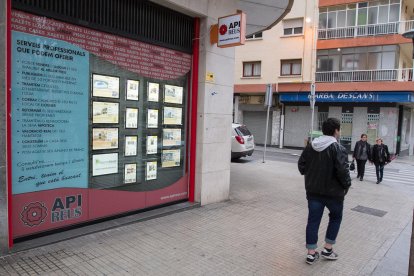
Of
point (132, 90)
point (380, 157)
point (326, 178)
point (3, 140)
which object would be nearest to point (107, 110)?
point (132, 90)

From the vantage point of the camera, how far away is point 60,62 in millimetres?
4730

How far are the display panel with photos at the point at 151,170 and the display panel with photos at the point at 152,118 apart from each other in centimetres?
67

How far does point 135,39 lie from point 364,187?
8.16m

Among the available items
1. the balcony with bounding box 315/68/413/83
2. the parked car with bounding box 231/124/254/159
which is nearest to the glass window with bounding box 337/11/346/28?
the balcony with bounding box 315/68/413/83

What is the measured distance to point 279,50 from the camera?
982 inches

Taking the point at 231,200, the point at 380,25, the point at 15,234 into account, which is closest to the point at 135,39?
the point at 15,234

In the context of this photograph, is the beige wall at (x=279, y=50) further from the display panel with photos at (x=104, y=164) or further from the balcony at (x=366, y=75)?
the display panel with photos at (x=104, y=164)

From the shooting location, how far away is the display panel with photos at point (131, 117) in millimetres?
5715

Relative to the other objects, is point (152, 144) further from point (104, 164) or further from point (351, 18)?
point (351, 18)

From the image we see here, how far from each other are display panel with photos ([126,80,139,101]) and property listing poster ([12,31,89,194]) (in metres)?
0.78

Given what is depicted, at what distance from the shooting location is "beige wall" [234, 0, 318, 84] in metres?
23.7

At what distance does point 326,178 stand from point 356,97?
1932 cm

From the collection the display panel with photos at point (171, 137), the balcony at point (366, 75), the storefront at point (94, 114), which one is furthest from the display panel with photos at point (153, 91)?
the balcony at point (366, 75)

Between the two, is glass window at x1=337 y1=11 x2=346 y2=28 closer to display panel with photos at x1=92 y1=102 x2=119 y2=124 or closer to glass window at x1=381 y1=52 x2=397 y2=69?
glass window at x1=381 y1=52 x2=397 y2=69
